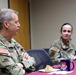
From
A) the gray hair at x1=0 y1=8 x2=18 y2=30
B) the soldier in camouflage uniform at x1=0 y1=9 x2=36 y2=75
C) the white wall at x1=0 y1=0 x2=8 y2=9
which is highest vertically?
the white wall at x1=0 y1=0 x2=8 y2=9

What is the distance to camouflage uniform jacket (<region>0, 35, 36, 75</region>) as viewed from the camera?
5.99 feet

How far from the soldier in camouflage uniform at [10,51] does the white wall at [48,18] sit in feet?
11.6

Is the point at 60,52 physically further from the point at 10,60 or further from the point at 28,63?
the point at 10,60

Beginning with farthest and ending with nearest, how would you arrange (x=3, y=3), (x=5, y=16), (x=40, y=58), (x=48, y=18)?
(x=48, y=18) < (x=3, y=3) < (x=40, y=58) < (x=5, y=16)

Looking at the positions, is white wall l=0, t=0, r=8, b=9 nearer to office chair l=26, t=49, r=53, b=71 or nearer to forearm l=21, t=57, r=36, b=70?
office chair l=26, t=49, r=53, b=71

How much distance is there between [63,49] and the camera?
3.10m

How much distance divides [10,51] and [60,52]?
3.74 feet

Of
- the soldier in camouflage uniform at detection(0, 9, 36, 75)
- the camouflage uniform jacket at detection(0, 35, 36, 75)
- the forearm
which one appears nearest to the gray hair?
the soldier in camouflage uniform at detection(0, 9, 36, 75)

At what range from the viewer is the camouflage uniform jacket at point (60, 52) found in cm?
296

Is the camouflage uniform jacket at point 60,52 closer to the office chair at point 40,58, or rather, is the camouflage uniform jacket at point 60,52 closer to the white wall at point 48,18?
the office chair at point 40,58

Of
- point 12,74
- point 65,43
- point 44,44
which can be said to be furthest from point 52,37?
point 12,74

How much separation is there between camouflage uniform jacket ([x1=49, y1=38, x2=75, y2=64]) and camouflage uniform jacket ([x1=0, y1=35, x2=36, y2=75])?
81 centimetres

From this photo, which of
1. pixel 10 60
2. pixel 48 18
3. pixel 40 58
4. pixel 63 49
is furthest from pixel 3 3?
pixel 10 60

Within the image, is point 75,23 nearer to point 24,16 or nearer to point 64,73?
point 24,16
